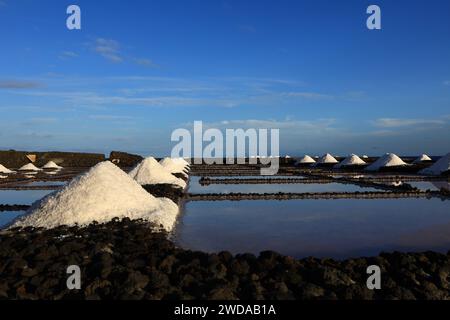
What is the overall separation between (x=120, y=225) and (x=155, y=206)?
71.0 inches

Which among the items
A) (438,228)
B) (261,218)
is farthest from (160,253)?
(438,228)

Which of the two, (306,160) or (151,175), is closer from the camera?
(151,175)

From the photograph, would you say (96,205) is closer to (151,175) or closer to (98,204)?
(98,204)

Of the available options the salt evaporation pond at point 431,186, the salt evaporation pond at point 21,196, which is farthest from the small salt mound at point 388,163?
the salt evaporation pond at point 21,196

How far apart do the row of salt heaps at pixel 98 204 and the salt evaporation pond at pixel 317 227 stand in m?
0.80

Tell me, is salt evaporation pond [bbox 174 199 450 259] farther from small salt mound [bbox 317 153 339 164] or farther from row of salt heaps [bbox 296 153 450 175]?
small salt mound [bbox 317 153 339 164]

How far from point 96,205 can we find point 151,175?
29.4 ft

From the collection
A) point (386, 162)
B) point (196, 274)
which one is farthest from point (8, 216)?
point (386, 162)

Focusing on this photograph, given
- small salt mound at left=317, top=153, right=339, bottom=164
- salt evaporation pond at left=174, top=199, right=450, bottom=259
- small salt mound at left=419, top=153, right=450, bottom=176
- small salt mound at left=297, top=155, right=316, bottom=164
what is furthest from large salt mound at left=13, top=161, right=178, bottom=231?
small salt mound at left=297, top=155, right=316, bottom=164

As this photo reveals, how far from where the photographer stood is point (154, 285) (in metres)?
4.92

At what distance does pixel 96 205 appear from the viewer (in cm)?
909
